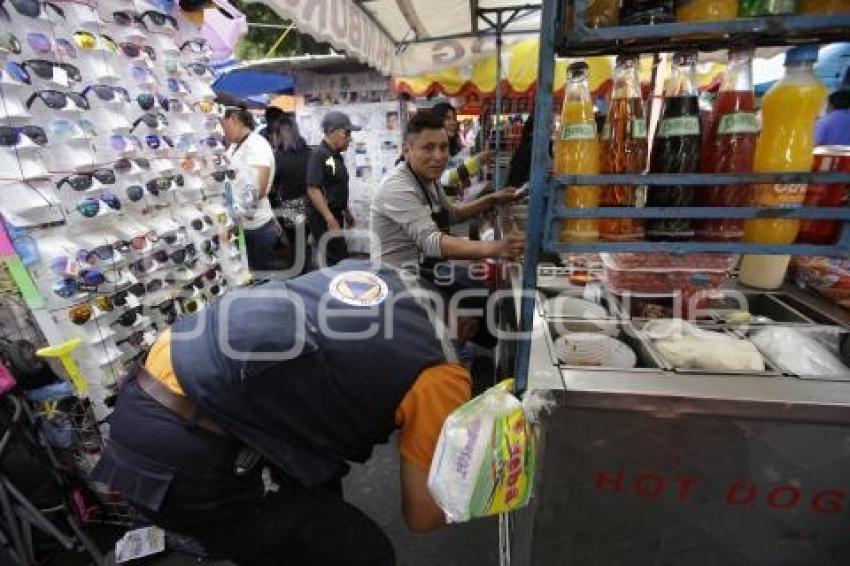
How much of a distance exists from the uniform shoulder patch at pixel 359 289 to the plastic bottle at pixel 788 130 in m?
0.94

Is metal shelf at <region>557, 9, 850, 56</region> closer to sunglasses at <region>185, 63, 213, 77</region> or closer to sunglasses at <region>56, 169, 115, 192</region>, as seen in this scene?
sunglasses at <region>56, 169, 115, 192</region>

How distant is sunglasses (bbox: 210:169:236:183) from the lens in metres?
3.10

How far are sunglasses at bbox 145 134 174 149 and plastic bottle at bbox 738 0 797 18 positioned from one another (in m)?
2.71

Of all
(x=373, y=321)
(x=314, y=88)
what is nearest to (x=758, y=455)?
(x=373, y=321)

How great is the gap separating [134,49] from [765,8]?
2793 millimetres

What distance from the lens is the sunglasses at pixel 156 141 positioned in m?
2.51

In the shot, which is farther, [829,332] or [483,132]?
[483,132]

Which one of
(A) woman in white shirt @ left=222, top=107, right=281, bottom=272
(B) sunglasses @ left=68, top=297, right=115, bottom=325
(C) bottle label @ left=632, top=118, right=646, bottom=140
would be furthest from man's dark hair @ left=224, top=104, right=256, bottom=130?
(C) bottle label @ left=632, top=118, right=646, bottom=140

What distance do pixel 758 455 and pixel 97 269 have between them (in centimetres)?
267

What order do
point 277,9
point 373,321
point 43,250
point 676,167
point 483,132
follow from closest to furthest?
point 676,167 < point 373,321 < point 43,250 < point 277,9 < point 483,132

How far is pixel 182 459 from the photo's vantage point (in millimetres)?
1319

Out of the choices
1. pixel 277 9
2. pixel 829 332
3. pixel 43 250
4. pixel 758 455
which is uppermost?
pixel 277 9

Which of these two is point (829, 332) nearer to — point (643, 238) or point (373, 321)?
point (643, 238)

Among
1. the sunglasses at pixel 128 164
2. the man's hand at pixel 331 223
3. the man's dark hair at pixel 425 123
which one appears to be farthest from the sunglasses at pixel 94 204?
the man's hand at pixel 331 223
